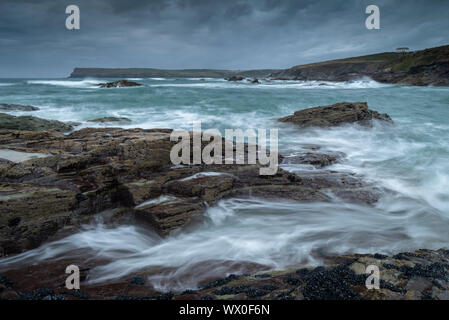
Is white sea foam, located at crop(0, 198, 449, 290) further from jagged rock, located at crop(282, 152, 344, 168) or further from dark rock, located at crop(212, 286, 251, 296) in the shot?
jagged rock, located at crop(282, 152, 344, 168)

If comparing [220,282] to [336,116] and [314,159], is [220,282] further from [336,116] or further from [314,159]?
[336,116]

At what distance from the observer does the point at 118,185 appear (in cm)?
497

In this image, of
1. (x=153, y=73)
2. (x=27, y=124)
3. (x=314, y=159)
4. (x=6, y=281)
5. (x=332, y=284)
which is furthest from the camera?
(x=153, y=73)

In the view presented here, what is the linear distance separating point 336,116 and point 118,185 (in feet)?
36.0

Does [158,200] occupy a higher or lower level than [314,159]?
lower

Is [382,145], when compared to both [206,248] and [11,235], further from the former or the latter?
[11,235]

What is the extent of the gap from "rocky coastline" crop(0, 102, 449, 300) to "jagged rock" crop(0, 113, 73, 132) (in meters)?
3.80

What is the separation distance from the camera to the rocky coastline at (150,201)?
2.95m

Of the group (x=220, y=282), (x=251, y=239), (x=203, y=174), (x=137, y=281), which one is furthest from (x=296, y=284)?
(x=203, y=174)

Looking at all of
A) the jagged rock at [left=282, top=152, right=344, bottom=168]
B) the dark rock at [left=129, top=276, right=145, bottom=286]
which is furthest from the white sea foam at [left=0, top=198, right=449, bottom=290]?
the jagged rock at [left=282, top=152, right=344, bottom=168]

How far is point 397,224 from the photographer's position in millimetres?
5086

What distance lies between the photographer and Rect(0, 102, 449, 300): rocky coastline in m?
2.95

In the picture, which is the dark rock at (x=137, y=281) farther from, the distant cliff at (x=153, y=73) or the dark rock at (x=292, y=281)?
the distant cliff at (x=153, y=73)

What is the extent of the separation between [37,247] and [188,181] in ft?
9.07
